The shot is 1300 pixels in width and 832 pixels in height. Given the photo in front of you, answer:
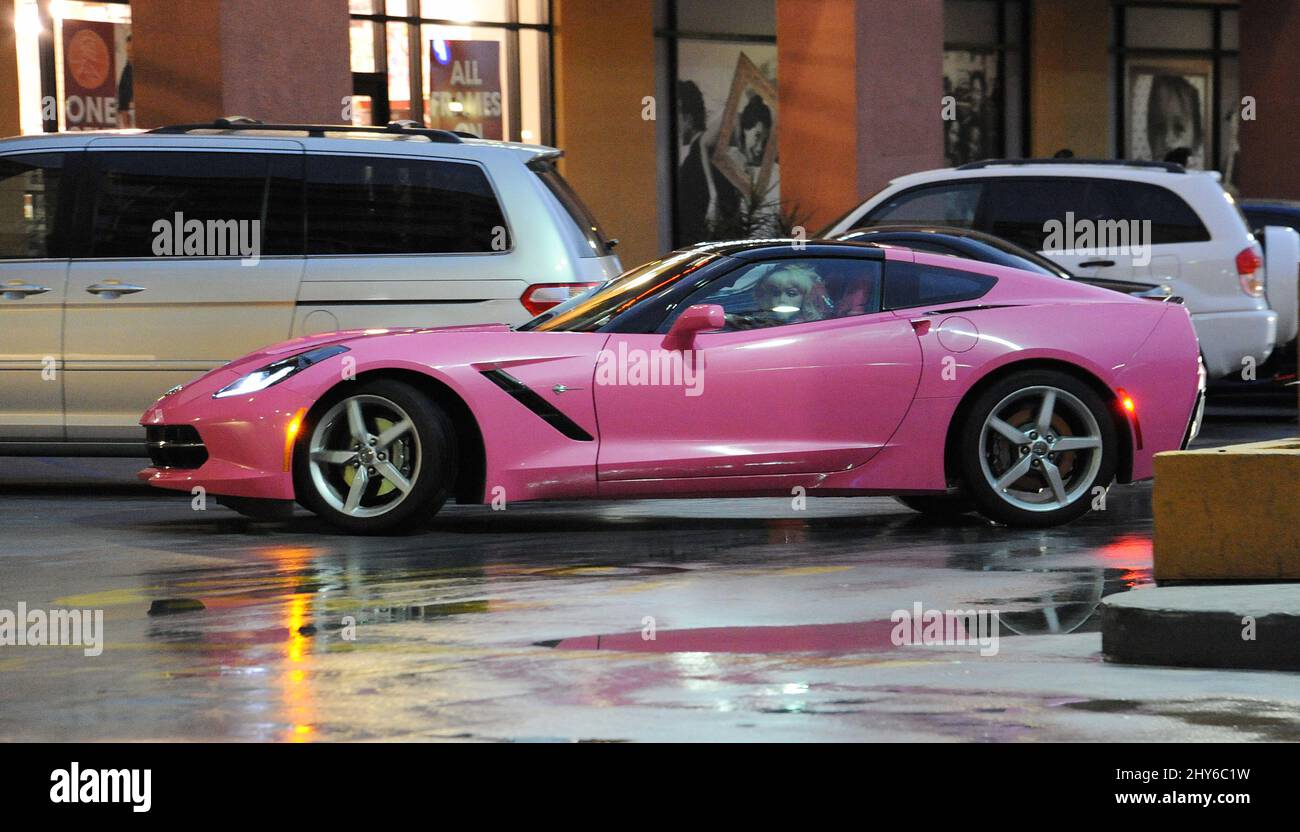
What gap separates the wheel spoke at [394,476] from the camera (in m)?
9.14

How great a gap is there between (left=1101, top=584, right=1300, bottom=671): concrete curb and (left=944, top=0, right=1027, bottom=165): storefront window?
73.8ft

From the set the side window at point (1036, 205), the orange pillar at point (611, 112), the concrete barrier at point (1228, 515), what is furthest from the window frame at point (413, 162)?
the orange pillar at point (611, 112)

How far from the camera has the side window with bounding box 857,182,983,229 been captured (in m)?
14.5

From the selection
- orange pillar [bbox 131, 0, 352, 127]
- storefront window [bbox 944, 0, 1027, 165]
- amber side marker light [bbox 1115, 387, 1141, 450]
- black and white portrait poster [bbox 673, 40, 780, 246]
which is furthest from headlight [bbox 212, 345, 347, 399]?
storefront window [bbox 944, 0, 1027, 165]

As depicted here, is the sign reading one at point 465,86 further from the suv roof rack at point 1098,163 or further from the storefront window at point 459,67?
the suv roof rack at point 1098,163

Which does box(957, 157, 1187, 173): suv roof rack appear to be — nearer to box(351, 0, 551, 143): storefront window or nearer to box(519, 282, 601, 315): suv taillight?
box(519, 282, 601, 315): suv taillight

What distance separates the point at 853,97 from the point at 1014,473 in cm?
1237

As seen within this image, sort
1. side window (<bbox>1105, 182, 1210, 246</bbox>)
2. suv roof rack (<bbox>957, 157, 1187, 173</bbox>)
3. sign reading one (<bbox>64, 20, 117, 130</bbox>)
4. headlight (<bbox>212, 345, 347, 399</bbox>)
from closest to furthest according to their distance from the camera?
1. headlight (<bbox>212, 345, 347, 399</bbox>)
2. side window (<bbox>1105, 182, 1210, 246</bbox>)
3. suv roof rack (<bbox>957, 157, 1187, 173</bbox>)
4. sign reading one (<bbox>64, 20, 117, 130</bbox>)

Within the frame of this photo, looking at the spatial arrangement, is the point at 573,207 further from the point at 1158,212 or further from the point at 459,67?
the point at 459,67

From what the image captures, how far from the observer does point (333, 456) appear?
9.15 meters

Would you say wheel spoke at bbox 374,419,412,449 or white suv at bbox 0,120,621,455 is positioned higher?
white suv at bbox 0,120,621,455

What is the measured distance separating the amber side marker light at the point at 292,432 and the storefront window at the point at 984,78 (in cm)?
2023
